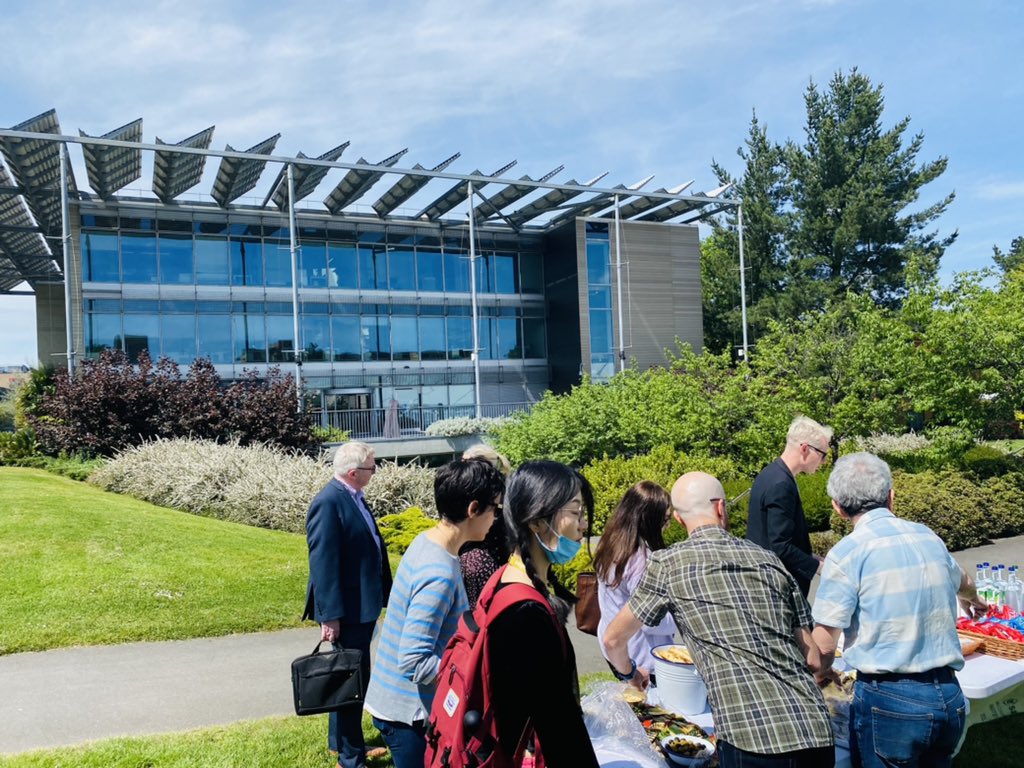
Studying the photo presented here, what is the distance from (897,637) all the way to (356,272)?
107ft

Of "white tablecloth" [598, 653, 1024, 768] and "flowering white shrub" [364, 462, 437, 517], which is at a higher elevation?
"white tablecloth" [598, 653, 1024, 768]

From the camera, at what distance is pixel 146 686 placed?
21.0 feet

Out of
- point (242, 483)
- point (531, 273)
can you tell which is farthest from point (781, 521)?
point (531, 273)

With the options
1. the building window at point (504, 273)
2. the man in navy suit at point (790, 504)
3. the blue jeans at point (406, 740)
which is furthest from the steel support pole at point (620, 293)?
the blue jeans at point (406, 740)

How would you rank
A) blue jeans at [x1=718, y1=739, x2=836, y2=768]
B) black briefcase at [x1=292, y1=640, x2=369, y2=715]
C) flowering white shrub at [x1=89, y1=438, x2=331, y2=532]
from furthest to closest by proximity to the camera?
1. flowering white shrub at [x1=89, y1=438, x2=331, y2=532]
2. black briefcase at [x1=292, y1=640, x2=369, y2=715]
3. blue jeans at [x1=718, y1=739, x2=836, y2=768]

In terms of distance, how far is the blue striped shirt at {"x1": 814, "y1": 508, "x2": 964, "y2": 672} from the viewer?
3084mm

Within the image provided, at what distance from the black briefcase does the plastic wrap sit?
1.41m

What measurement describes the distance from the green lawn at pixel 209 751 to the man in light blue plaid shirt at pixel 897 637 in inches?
116

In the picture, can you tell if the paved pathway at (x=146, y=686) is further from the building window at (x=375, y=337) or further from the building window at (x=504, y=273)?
the building window at (x=504, y=273)

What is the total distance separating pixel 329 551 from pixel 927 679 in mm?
3090

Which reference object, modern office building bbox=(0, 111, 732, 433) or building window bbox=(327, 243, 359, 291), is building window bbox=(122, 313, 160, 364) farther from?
building window bbox=(327, 243, 359, 291)

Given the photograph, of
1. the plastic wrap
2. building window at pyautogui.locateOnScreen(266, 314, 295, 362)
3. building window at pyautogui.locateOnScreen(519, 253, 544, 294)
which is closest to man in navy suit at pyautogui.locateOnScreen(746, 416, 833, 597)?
the plastic wrap

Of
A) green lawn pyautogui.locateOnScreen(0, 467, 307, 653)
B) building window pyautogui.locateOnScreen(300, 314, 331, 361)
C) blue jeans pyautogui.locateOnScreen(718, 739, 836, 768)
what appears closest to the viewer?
blue jeans pyautogui.locateOnScreen(718, 739, 836, 768)

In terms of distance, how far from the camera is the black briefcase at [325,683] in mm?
4188
